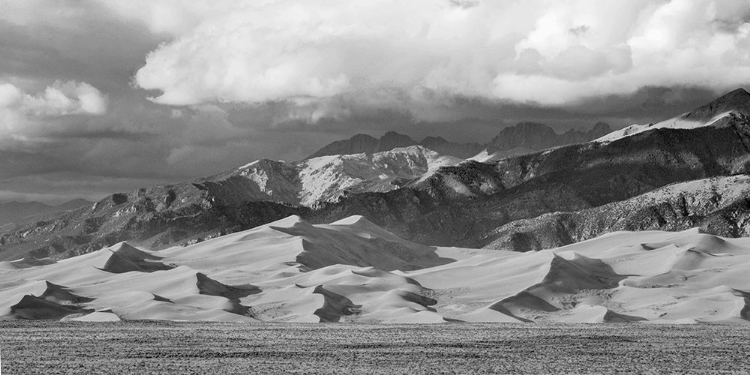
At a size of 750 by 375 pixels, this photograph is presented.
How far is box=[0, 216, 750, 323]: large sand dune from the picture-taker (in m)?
121

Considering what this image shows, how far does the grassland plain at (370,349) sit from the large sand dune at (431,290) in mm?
29358

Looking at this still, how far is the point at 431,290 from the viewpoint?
15262cm

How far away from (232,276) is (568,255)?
186 feet

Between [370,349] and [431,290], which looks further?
[431,290]

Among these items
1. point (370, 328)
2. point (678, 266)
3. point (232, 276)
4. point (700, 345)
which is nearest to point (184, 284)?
point (232, 276)

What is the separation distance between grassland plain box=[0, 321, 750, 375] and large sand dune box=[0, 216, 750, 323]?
2936 centimetres

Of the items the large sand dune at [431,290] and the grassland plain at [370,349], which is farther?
the large sand dune at [431,290]

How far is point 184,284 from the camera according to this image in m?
147

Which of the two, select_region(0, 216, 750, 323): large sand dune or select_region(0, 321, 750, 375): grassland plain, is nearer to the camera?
select_region(0, 321, 750, 375): grassland plain

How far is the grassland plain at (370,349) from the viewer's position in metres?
54.4

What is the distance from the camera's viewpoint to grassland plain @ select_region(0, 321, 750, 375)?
5441 cm

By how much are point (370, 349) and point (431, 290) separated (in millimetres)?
88424

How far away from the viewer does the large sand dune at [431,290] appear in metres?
121

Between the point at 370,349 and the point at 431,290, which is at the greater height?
the point at 431,290
